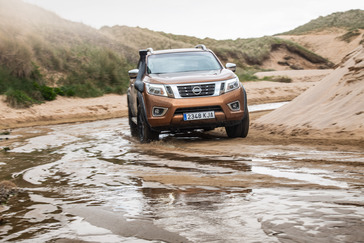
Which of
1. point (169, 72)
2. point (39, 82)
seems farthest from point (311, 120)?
point (39, 82)

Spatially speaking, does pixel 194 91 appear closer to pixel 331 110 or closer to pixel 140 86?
pixel 140 86

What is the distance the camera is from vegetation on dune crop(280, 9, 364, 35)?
86.7m

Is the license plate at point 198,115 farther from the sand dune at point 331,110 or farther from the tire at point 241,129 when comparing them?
the sand dune at point 331,110

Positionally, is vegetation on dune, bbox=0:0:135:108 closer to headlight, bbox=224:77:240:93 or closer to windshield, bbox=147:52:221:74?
windshield, bbox=147:52:221:74

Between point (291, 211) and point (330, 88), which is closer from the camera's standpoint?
point (291, 211)

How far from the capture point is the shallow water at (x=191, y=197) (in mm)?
3215

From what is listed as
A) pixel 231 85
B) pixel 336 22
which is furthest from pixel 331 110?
pixel 336 22

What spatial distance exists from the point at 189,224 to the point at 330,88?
25.9ft

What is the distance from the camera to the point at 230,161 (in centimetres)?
641

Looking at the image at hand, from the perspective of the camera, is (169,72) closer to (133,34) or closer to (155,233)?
(155,233)

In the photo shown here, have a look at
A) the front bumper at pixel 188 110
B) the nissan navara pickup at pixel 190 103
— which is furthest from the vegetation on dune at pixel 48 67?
the front bumper at pixel 188 110

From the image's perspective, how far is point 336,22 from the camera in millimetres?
90062

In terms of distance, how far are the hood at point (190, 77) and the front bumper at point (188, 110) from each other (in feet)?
1.08

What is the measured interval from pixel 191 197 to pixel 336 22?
9126 centimetres
